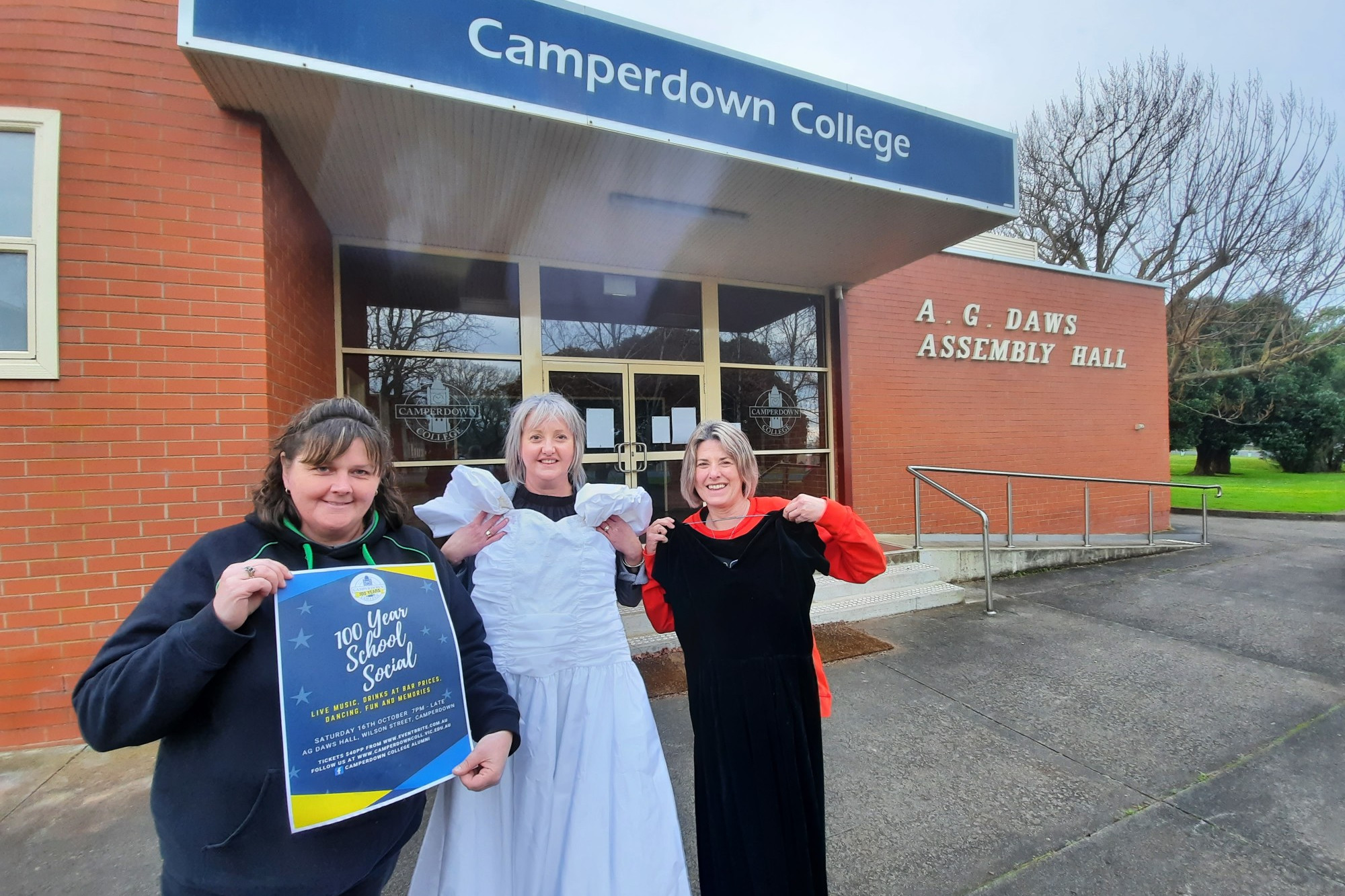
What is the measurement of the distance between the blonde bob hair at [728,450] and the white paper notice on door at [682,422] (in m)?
3.83

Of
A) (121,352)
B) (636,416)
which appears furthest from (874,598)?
(121,352)

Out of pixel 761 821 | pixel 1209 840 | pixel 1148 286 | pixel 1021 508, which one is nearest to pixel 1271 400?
pixel 1148 286

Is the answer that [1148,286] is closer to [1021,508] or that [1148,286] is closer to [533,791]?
[1021,508]

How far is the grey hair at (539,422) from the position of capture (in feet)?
5.57

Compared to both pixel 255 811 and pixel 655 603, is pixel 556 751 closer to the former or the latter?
pixel 655 603

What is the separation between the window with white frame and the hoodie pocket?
9.93 feet

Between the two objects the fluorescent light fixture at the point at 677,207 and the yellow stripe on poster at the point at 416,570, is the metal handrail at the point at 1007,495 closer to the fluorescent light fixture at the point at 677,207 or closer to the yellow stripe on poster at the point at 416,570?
the fluorescent light fixture at the point at 677,207

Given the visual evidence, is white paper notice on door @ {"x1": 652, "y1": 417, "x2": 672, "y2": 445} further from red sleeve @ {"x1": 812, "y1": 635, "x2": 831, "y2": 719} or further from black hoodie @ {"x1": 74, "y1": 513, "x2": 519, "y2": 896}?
black hoodie @ {"x1": 74, "y1": 513, "x2": 519, "y2": 896}

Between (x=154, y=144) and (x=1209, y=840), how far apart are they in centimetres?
553

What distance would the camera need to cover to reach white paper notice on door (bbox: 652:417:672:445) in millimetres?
5652

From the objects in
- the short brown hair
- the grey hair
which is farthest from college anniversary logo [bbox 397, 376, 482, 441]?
the short brown hair

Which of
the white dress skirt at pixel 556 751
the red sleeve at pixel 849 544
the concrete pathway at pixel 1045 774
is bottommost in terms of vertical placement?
the concrete pathway at pixel 1045 774

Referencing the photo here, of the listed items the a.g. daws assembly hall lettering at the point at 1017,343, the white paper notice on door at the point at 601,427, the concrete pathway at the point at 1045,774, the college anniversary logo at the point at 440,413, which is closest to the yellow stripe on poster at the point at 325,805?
the concrete pathway at the point at 1045,774

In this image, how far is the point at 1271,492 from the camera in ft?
52.9
